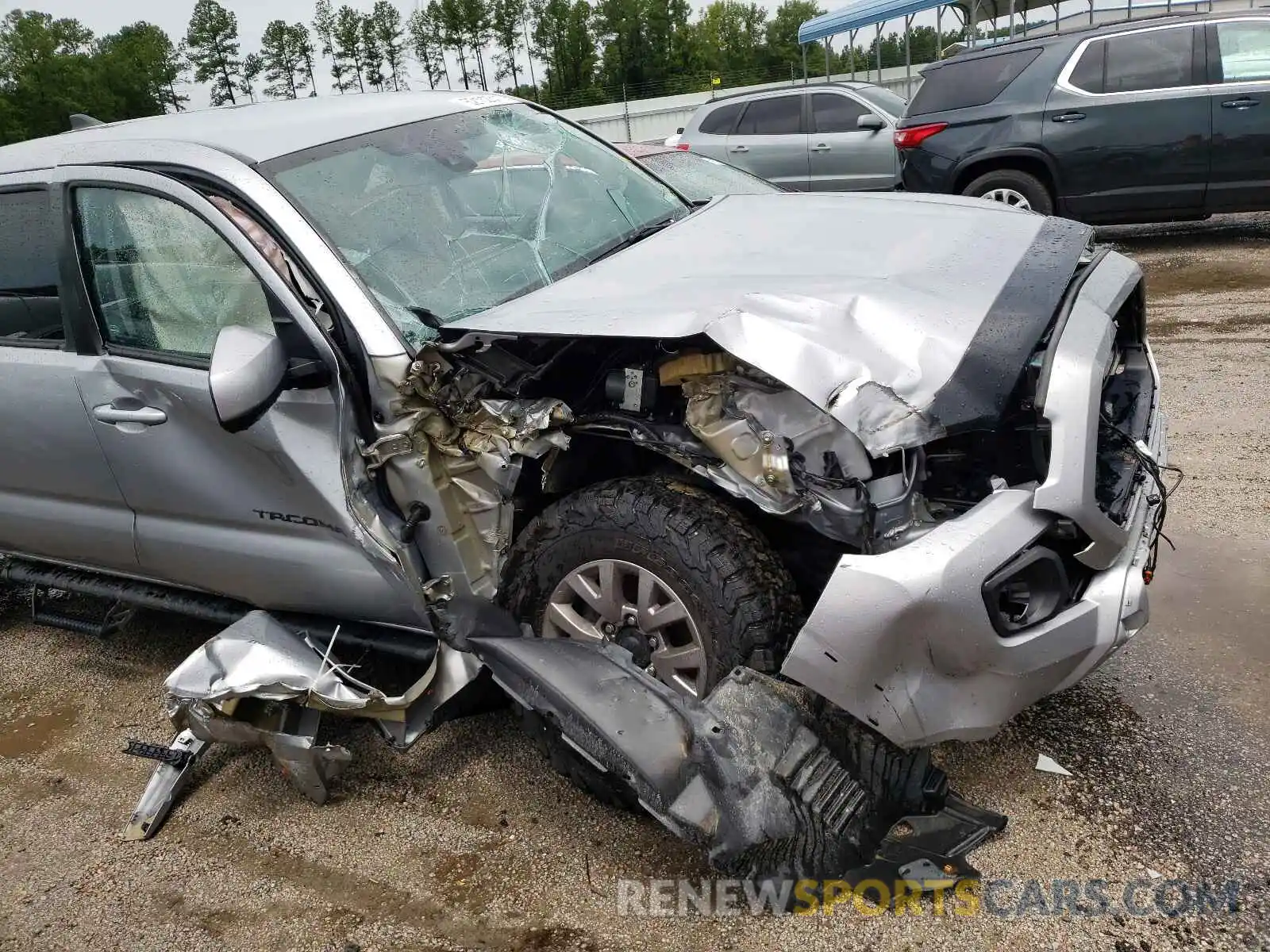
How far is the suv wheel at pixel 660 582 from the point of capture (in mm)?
2348

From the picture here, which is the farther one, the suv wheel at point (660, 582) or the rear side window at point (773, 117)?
the rear side window at point (773, 117)

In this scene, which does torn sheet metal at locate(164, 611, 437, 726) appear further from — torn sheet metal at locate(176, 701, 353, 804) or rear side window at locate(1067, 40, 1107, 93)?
rear side window at locate(1067, 40, 1107, 93)

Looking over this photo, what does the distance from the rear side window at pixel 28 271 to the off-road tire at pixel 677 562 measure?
1.78 metres

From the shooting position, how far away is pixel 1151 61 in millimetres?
7773

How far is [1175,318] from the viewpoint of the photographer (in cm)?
647

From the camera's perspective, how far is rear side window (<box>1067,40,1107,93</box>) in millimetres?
7891

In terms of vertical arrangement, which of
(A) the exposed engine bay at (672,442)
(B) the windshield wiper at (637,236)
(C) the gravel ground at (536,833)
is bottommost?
(C) the gravel ground at (536,833)

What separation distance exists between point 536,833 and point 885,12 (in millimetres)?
20732

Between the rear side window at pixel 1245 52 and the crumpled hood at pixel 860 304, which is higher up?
the rear side window at pixel 1245 52

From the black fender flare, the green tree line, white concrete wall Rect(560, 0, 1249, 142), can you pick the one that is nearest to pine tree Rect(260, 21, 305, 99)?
the green tree line

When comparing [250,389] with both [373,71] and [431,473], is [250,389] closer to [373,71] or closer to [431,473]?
[431,473]

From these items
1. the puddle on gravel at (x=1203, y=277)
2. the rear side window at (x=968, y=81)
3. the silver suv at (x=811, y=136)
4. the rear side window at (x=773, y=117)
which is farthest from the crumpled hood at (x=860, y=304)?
the rear side window at (x=773, y=117)

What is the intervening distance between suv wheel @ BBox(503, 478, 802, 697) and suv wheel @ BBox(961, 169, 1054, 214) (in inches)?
261

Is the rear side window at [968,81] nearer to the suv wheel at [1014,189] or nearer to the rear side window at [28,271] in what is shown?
the suv wheel at [1014,189]
